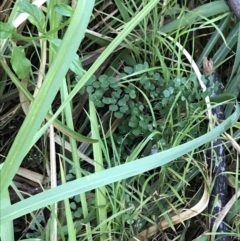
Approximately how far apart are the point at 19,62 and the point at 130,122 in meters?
0.28

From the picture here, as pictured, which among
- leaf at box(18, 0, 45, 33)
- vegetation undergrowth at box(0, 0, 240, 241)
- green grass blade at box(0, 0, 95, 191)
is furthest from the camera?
vegetation undergrowth at box(0, 0, 240, 241)

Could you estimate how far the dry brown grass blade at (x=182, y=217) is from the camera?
36.2 inches

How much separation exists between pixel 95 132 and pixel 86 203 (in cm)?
15

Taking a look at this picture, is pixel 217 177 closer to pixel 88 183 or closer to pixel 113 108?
pixel 113 108

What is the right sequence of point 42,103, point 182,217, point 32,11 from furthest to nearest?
point 182,217, point 32,11, point 42,103

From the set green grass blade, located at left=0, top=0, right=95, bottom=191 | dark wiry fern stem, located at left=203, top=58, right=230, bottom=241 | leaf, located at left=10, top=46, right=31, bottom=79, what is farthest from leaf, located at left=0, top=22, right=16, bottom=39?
dark wiry fern stem, located at left=203, top=58, right=230, bottom=241

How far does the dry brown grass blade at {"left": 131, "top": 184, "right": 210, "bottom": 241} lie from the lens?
3.01ft

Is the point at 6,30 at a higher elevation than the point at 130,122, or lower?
higher

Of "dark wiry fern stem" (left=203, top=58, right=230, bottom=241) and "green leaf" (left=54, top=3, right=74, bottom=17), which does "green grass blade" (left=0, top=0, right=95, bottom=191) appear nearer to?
"green leaf" (left=54, top=3, right=74, bottom=17)

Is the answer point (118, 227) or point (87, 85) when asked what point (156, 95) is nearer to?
point (87, 85)

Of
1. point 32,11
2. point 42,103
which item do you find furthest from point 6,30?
point 42,103

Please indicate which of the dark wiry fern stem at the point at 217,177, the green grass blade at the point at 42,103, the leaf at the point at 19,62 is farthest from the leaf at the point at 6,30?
the dark wiry fern stem at the point at 217,177

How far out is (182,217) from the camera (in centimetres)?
92

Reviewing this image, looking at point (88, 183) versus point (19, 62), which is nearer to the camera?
point (88, 183)
